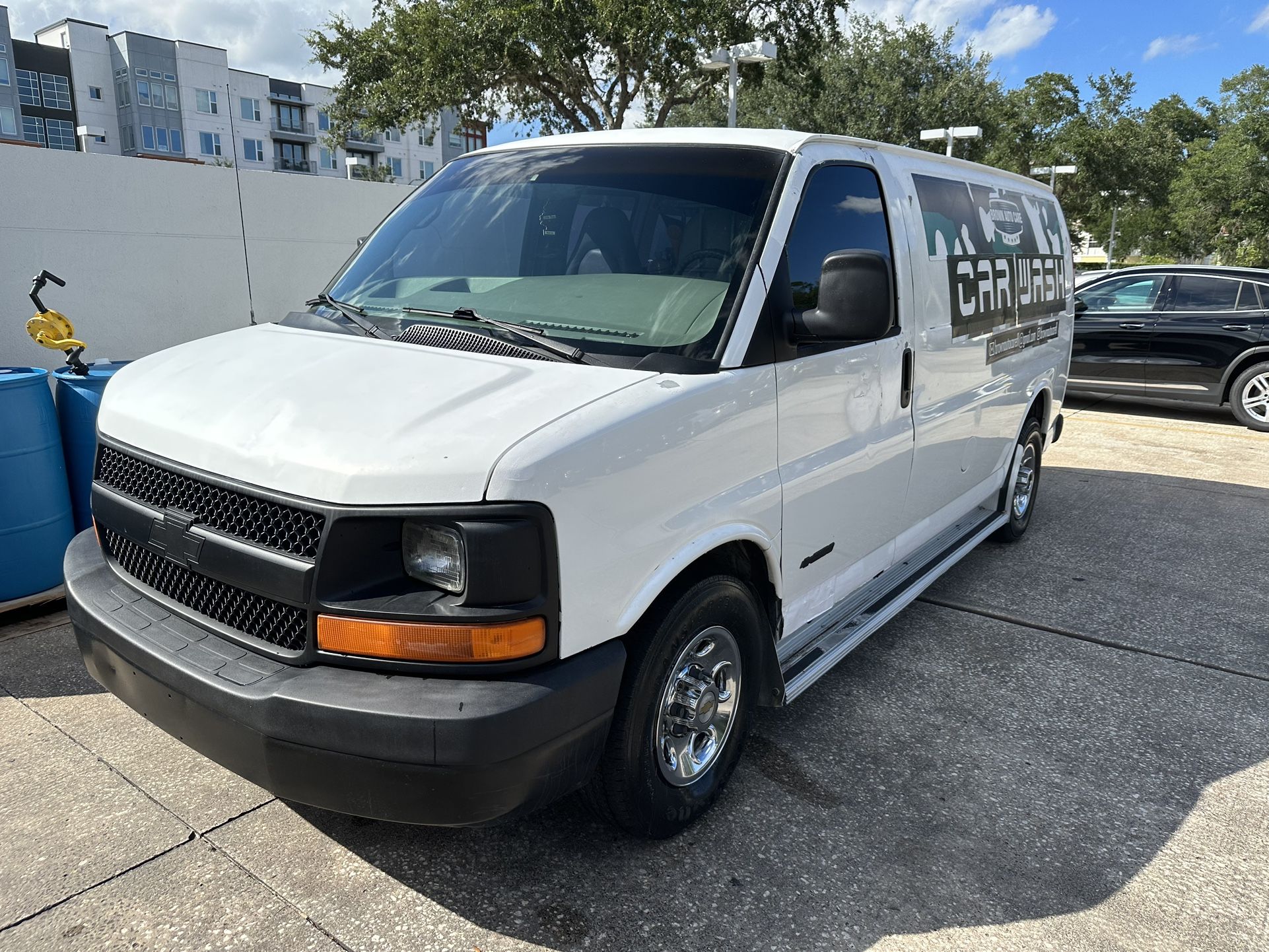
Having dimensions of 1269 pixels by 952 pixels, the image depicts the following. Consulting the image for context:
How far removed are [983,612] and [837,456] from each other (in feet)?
6.89

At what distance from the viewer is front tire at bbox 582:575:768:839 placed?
2596 millimetres

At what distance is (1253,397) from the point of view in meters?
10.6

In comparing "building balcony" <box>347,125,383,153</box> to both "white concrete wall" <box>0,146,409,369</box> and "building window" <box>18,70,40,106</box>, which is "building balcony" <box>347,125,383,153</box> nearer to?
"building window" <box>18,70,40,106</box>

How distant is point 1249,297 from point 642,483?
36.3ft

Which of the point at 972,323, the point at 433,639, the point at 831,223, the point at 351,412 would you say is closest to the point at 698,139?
the point at 831,223

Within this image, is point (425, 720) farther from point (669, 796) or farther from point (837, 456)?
point (837, 456)

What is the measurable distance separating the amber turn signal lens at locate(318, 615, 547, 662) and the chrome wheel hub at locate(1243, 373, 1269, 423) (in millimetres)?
11054

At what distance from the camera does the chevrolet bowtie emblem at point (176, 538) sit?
249cm

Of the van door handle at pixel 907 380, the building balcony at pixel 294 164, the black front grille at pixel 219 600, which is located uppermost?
the building balcony at pixel 294 164

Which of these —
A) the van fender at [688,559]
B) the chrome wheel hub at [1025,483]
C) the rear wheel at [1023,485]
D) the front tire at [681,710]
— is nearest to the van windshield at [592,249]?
the van fender at [688,559]

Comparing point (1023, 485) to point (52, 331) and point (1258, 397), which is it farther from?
point (1258, 397)

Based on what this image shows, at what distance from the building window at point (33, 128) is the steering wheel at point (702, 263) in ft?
281

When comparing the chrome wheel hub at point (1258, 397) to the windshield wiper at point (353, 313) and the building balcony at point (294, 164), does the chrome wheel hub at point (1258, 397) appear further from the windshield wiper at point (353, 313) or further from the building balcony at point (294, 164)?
the building balcony at point (294, 164)

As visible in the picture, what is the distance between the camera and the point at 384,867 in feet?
9.22
